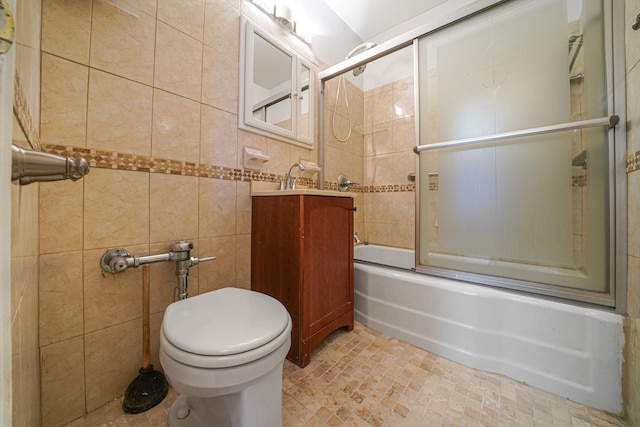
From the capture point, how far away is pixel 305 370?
3.45ft

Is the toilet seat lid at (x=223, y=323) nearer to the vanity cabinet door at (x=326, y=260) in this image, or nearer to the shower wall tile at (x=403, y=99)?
the vanity cabinet door at (x=326, y=260)

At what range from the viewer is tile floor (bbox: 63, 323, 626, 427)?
802 mm

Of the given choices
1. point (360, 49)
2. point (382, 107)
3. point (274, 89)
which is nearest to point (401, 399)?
point (274, 89)

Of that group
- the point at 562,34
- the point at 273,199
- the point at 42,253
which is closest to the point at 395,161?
the point at 562,34

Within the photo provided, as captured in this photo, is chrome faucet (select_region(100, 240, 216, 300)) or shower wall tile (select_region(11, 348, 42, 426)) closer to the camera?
shower wall tile (select_region(11, 348, 42, 426))

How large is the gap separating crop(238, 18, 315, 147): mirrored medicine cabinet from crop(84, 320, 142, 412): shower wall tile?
1.09 meters

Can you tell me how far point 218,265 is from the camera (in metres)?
1.17

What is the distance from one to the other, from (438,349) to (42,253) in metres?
1.67

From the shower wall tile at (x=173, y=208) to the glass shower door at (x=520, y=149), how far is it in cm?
124

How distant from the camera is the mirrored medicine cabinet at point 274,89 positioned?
126 centimetres

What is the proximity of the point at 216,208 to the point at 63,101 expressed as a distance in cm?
63

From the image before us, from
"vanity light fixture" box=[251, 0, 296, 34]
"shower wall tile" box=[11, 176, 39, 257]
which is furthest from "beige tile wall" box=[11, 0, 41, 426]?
"vanity light fixture" box=[251, 0, 296, 34]

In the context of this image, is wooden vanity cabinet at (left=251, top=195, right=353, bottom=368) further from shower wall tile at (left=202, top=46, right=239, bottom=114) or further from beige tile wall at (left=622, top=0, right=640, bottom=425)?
beige tile wall at (left=622, top=0, right=640, bottom=425)

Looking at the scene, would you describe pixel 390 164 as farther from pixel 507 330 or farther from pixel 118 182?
pixel 118 182
